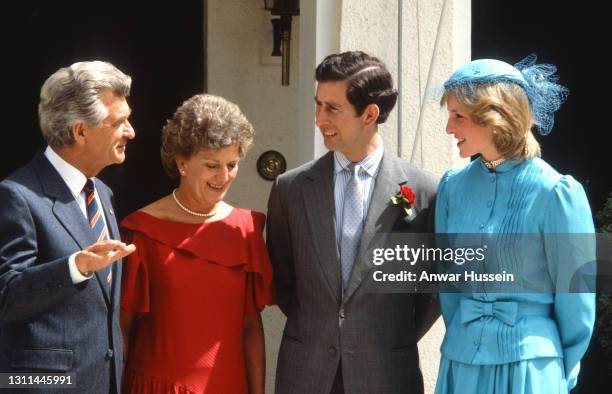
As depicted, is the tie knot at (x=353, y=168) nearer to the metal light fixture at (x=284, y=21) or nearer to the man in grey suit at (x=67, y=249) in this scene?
the man in grey suit at (x=67, y=249)

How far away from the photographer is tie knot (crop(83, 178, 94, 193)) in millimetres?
3367

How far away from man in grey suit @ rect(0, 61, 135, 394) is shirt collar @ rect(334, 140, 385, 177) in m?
0.79

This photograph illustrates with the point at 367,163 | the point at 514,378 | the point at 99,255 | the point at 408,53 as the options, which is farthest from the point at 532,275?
the point at 408,53

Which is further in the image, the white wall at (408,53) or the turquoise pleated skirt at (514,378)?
the white wall at (408,53)

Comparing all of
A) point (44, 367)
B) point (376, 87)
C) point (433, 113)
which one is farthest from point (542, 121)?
point (44, 367)

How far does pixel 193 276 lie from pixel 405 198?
78cm

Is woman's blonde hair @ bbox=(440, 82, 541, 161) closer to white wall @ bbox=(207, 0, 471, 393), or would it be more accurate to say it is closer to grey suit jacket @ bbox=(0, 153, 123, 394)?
white wall @ bbox=(207, 0, 471, 393)

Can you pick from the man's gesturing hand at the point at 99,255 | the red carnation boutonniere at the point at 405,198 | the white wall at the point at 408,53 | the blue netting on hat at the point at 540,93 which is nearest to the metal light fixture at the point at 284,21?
the white wall at the point at 408,53

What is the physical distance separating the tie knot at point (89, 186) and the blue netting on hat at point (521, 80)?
3.92 feet

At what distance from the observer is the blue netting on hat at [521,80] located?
11.3 feet

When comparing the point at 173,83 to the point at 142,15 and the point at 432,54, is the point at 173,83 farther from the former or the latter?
the point at 432,54

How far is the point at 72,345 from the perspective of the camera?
318 centimetres

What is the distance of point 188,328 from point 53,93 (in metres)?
0.91
